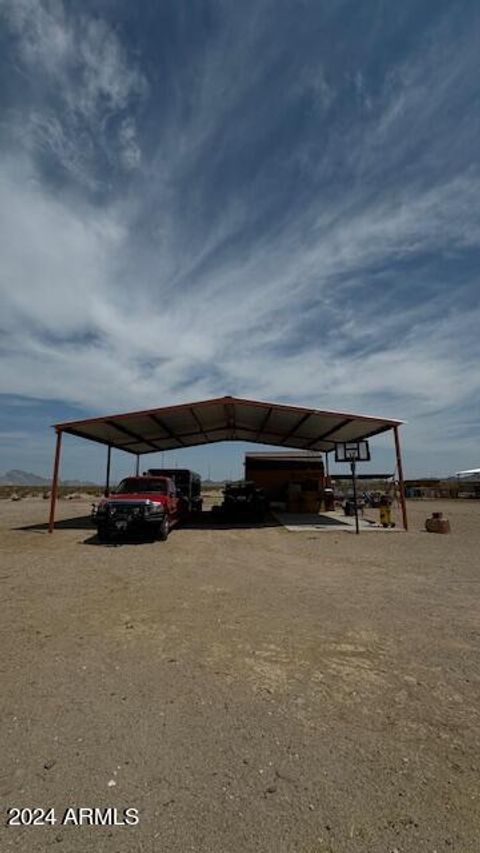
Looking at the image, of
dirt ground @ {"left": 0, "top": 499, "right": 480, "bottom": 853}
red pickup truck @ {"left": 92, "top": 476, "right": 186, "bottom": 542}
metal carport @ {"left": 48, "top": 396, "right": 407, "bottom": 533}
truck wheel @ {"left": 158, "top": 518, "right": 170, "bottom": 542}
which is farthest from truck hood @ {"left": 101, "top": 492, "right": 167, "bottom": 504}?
dirt ground @ {"left": 0, "top": 499, "right": 480, "bottom": 853}

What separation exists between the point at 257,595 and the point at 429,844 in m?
5.18

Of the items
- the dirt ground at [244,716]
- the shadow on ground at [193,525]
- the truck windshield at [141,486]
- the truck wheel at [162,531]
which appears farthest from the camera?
the truck windshield at [141,486]

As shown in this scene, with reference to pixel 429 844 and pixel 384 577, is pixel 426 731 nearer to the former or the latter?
pixel 429 844

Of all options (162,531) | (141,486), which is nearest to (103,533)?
(162,531)

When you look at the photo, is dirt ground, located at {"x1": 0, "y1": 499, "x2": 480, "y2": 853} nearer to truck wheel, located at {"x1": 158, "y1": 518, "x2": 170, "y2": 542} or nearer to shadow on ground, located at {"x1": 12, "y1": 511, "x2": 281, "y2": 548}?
truck wheel, located at {"x1": 158, "y1": 518, "x2": 170, "y2": 542}

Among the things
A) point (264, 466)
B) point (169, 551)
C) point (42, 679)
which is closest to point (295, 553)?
point (169, 551)

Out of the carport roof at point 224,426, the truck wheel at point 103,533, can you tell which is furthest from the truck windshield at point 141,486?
the carport roof at point 224,426

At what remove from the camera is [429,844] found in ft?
7.68

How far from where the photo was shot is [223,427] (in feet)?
83.5

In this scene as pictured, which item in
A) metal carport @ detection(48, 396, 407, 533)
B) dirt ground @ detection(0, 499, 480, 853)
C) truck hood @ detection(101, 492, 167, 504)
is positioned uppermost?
metal carport @ detection(48, 396, 407, 533)

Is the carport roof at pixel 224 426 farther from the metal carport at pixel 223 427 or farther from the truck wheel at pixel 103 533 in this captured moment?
the truck wheel at pixel 103 533

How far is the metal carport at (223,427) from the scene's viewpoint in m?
17.4

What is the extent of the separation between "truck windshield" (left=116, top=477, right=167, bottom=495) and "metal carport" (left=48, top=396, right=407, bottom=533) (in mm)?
2541

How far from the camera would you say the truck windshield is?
15484 millimetres
